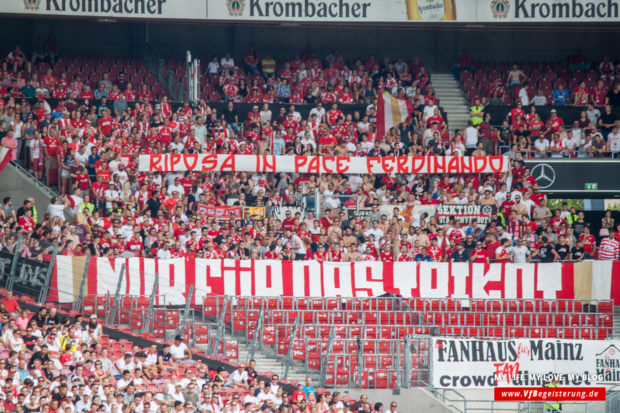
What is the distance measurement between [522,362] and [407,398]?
92.0 inches

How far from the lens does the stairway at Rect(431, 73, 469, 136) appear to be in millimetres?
33469

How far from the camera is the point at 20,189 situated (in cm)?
2836

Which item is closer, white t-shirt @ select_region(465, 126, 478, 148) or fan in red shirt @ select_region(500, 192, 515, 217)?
fan in red shirt @ select_region(500, 192, 515, 217)

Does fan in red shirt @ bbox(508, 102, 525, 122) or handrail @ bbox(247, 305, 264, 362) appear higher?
fan in red shirt @ bbox(508, 102, 525, 122)

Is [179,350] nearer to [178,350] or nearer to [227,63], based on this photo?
[178,350]

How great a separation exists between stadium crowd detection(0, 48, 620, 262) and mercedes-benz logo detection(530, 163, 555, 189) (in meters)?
0.49

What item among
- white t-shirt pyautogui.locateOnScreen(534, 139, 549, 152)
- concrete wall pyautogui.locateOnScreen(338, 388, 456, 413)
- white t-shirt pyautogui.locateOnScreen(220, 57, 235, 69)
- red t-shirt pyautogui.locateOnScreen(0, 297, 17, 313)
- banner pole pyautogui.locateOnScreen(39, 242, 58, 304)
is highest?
white t-shirt pyautogui.locateOnScreen(220, 57, 235, 69)

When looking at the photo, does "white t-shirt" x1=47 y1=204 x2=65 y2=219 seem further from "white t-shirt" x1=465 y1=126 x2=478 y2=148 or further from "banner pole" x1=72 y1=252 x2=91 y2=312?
"white t-shirt" x1=465 y1=126 x2=478 y2=148

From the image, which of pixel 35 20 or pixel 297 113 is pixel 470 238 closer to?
pixel 297 113

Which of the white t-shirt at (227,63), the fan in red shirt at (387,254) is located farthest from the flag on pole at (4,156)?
the fan in red shirt at (387,254)

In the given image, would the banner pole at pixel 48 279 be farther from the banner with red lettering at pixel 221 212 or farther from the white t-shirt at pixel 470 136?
the white t-shirt at pixel 470 136

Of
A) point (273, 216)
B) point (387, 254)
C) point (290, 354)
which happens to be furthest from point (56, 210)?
point (387, 254)

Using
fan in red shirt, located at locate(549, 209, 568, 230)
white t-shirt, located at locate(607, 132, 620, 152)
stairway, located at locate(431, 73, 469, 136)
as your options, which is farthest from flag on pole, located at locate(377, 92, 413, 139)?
fan in red shirt, located at locate(549, 209, 568, 230)

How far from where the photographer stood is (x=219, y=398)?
64.5ft
